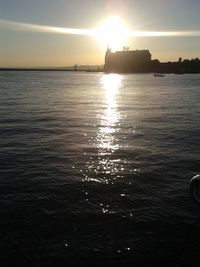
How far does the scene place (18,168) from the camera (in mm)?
20125

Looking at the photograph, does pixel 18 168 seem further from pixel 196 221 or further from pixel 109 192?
pixel 196 221

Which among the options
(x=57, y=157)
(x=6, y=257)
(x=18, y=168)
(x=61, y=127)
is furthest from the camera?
(x=61, y=127)

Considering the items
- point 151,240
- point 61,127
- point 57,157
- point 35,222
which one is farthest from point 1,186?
point 61,127

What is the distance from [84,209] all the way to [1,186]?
4.69m

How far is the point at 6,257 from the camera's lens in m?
11.6

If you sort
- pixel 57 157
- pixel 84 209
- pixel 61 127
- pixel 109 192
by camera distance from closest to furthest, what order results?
pixel 84 209 < pixel 109 192 < pixel 57 157 < pixel 61 127

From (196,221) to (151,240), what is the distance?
235 cm

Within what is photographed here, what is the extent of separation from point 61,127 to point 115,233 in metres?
21.4

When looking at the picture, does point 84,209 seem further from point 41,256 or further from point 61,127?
point 61,127

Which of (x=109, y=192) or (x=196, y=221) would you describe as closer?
(x=196, y=221)

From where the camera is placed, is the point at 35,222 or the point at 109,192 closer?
the point at 35,222

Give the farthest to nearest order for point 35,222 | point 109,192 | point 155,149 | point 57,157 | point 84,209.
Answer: point 155,149 < point 57,157 < point 109,192 < point 84,209 < point 35,222

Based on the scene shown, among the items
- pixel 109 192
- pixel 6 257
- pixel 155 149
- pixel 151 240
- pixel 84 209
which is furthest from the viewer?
pixel 155 149

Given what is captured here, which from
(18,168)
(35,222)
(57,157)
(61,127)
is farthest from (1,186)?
(61,127)
